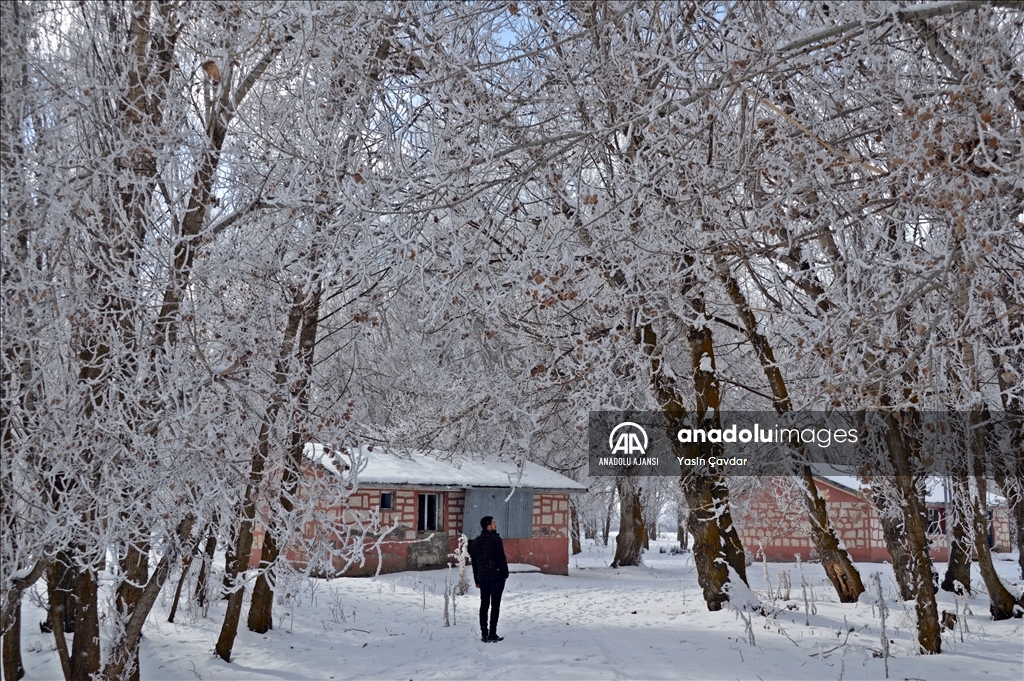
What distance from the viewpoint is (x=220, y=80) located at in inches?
271

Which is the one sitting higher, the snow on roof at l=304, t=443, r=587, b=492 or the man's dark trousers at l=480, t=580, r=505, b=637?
the snow on roof at l=304, t=443, r=587, b=492

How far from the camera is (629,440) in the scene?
663 inches

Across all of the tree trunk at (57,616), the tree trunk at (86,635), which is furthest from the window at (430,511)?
the tree trunk at (86,635)

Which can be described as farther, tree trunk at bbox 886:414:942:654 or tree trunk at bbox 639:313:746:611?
tree trunk at bbox 639:313:746:611

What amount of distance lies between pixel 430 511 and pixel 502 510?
1.95 m

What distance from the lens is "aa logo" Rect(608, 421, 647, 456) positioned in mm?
16344

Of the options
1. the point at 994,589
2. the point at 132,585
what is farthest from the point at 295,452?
the point at 994,589

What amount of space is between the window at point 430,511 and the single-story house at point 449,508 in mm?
26

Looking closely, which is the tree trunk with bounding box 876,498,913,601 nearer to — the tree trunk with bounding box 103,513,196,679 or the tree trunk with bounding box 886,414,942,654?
the tree trunk with bounding box 886,414,942,654

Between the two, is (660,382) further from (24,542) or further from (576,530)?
(576,530)

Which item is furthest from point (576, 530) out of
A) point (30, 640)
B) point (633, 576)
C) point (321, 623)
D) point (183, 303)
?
point (183, 303)

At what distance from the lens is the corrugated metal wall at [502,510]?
2248 cm

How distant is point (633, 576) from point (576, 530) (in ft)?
45.9

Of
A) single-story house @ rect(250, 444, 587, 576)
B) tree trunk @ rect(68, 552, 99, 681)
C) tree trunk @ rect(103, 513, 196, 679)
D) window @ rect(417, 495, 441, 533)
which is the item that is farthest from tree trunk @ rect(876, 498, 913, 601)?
window @ rect(417, 495, 441, 533)
